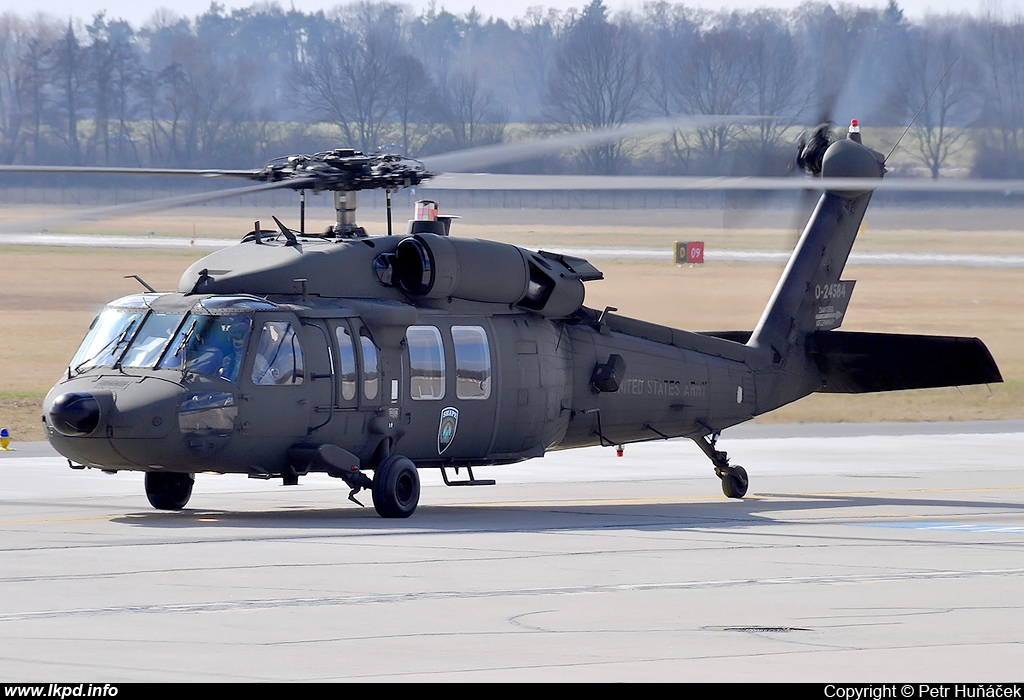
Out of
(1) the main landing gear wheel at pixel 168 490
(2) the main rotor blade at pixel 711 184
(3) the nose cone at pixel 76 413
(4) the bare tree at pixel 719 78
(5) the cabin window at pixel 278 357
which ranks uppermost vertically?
(4) the bare tree at pixel 719 78

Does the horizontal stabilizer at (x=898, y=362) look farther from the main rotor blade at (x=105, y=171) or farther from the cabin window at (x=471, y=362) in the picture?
the main rotor blade at (x=105, y=171)

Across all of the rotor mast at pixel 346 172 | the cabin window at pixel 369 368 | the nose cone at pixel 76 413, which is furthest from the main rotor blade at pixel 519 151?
the nose cone at pixel 76 413

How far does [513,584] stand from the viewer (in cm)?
999

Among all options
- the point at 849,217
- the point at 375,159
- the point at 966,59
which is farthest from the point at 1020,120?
the point at 375,159

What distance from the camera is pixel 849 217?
62.3ft

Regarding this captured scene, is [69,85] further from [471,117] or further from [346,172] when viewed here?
[346,172]

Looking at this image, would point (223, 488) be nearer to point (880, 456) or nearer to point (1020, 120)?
point (880, 456)

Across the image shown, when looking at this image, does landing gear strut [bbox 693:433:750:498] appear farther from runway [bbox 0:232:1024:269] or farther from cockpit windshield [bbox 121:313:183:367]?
runway [bbox 0:232:1024:269]

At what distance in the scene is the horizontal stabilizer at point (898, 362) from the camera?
681 inches

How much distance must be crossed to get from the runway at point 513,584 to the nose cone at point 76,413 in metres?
0.90

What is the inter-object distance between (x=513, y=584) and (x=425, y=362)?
4.93 m

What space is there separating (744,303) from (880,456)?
31.8 feet

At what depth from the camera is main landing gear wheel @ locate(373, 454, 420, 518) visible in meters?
13.9

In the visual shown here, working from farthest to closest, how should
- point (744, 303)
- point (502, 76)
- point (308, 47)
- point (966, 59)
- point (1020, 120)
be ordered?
point (308, 47)
point (502, 76)
point (966, 59)
point (1020, 120)
point (744, 303)
